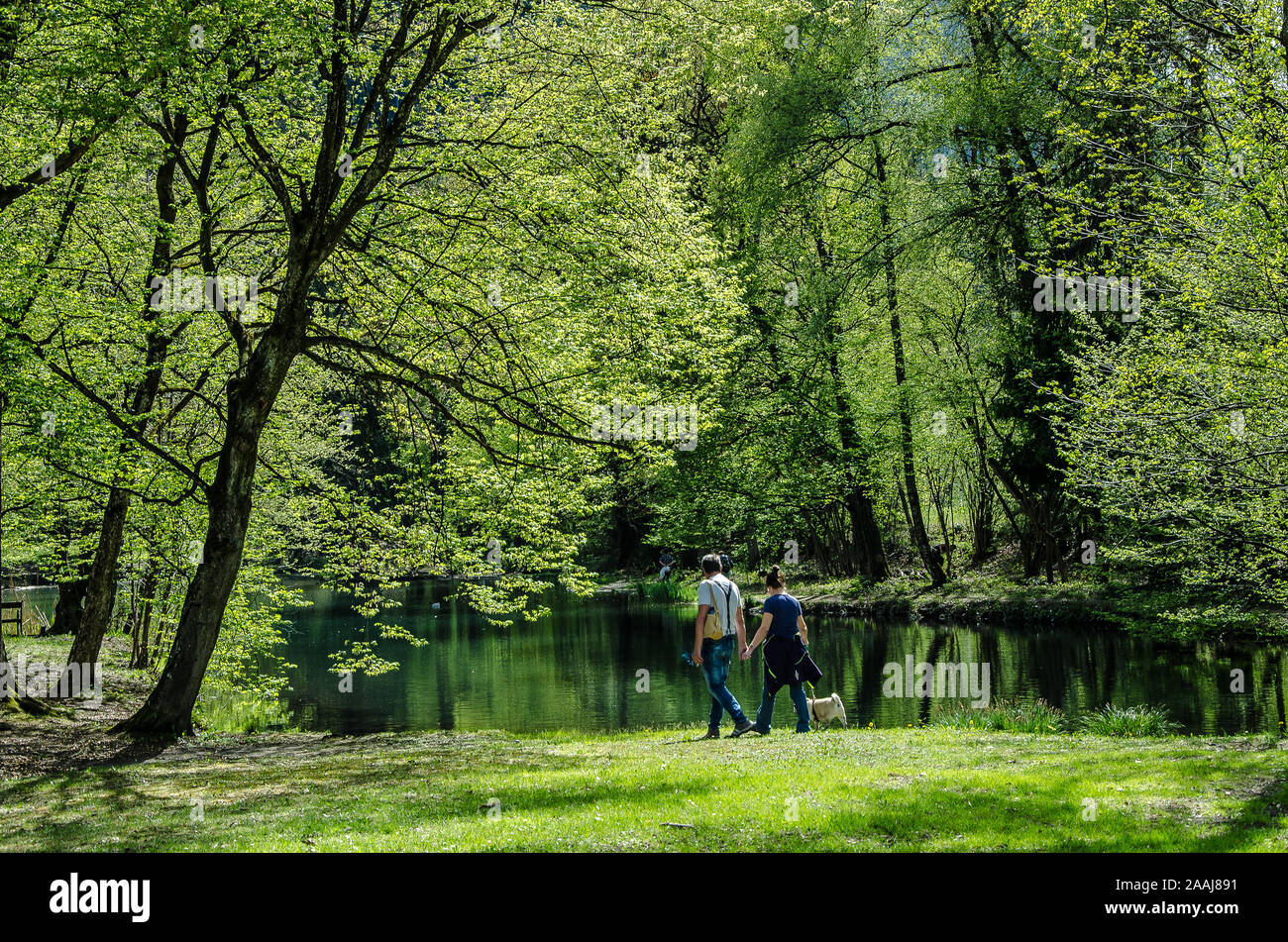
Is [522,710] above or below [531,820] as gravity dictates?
below

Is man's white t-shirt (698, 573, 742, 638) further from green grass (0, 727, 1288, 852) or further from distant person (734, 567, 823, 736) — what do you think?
green grass (0, 727, 1288, 852)

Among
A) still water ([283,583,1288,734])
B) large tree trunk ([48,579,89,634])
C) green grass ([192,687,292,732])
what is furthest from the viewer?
large tree trunk ([48,579,89,634])

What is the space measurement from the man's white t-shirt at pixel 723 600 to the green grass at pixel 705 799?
4.53 ft

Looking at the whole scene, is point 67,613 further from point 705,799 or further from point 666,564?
point 666,564

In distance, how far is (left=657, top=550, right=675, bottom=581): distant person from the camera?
163 feet

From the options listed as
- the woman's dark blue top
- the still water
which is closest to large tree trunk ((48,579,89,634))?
the still water

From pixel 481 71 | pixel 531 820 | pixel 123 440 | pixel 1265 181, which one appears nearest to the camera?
pixel 531 820

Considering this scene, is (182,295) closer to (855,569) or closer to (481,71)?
(481,71)

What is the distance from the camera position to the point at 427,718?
62.3 feet

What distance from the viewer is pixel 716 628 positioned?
37.0 ft

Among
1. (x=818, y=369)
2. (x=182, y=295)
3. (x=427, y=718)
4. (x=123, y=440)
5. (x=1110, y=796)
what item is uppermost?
(x=818, y=369)

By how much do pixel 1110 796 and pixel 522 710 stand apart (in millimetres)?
13961
